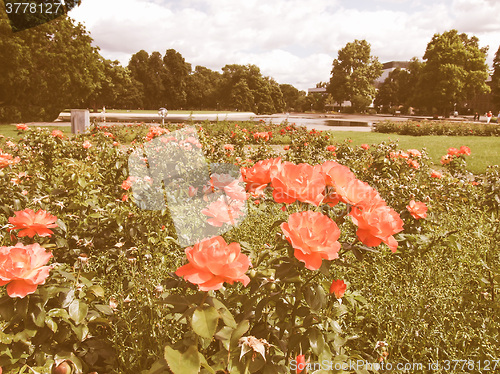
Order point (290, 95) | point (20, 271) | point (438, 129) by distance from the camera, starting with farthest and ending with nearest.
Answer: point (290, 95) < point (438, 129) < point (20, 271)

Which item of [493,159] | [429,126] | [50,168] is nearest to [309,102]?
[429,126]

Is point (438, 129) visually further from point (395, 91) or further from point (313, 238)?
point (395, 91)

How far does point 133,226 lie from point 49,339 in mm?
1372

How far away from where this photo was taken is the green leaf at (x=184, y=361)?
0.82 metres

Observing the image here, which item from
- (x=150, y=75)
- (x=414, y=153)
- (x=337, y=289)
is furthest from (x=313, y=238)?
(x=150, y=75)

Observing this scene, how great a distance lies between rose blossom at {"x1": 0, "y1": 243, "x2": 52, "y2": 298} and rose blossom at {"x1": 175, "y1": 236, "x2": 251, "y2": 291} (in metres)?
0.48

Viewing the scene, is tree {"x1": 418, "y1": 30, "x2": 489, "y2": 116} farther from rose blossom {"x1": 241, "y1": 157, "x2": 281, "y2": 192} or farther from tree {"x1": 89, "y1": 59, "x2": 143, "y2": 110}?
rose blossom {"x1": 241, "y1": 157, "x2": 281, "y2": 192}

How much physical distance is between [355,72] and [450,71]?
1529 centimetres

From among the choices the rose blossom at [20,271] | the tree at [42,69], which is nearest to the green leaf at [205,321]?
the rose blossom at [20,271]

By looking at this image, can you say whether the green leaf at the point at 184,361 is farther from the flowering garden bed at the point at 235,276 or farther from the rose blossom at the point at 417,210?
the rose blossom at the point at 417,210

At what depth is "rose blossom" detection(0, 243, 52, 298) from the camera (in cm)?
98

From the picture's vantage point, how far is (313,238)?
0.91 m

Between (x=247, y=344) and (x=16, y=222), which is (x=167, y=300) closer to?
(x=247, y=344)

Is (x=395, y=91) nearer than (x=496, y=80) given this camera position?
No
